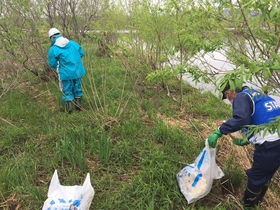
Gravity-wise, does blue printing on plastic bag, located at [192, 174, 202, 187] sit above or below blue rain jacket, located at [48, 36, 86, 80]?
Answer: below

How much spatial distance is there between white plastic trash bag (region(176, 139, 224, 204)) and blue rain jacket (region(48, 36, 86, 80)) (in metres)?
2.48

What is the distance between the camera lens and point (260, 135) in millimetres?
2197

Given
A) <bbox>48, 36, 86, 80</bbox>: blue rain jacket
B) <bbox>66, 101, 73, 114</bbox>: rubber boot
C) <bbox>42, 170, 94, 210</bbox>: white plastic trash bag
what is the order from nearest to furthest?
<bbox>42, 170, 94, 210</bbox>: white plastic trash bag < <bbox>48, 36, 86, 80</bbox>: blue rain jacket < <bbox>66, 101, 73, 114</bbox>: rubber boot

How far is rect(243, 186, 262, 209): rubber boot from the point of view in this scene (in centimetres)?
239

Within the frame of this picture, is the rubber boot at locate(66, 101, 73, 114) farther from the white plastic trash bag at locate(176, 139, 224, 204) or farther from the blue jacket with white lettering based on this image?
the blue jacket with white lettering

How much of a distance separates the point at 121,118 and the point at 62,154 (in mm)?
1150

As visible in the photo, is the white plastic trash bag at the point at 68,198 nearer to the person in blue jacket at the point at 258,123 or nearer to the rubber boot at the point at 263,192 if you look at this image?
the person in blue jacket at the point at 258,123

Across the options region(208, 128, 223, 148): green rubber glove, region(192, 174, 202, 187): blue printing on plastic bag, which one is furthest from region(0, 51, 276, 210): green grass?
region(208, 128, 223, 148): green rubber glove

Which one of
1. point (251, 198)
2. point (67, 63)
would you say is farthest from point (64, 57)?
point (251, 198)

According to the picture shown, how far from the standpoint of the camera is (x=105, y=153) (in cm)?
303

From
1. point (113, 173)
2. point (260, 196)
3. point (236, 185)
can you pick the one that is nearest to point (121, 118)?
point (113, 173)

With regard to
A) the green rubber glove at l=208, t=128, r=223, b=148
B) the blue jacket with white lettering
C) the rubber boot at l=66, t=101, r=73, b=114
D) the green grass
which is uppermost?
the blue jacket with white lettering

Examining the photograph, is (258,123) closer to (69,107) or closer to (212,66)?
(212,66)

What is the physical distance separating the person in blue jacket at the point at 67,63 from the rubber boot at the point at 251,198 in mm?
2610
